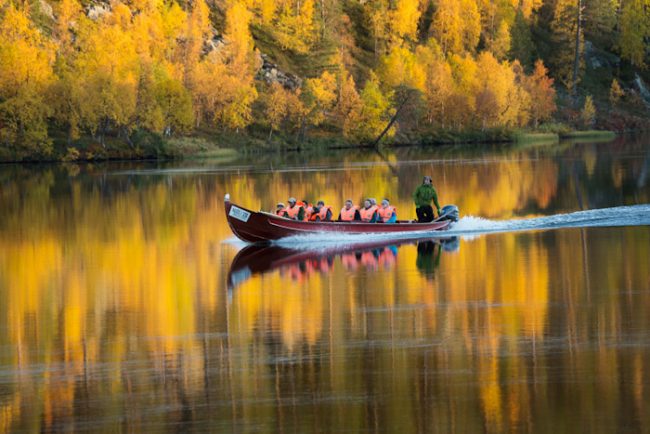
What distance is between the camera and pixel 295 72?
154000mm

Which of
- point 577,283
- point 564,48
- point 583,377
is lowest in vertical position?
point 583,377

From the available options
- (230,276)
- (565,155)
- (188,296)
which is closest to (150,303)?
(188,296)

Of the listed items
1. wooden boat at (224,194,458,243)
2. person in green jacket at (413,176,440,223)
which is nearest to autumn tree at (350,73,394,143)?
person in green jacket at (413,176,440,223)

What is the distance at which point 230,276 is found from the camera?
33531 mm

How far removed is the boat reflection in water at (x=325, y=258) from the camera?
3425 cm

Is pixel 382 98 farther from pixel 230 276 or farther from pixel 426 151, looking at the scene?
pixel 230 276

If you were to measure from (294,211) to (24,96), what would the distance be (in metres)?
69.8

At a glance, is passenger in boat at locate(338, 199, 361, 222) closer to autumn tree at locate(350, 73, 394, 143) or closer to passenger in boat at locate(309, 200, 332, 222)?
passenger in boat at locate(309, 200, 332, 222)

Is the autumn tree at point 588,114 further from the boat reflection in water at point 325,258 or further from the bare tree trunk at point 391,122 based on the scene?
the boat reflection in water at point 325,258

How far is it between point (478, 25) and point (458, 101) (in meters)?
39.7

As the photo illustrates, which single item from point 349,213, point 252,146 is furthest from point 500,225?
point 252,146

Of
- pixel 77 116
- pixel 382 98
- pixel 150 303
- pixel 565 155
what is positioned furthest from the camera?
pixel 382 98

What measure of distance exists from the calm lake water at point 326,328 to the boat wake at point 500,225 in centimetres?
19

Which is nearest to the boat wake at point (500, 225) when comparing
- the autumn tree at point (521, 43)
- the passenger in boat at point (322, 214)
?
the passenger in boat at point (322, 214)
